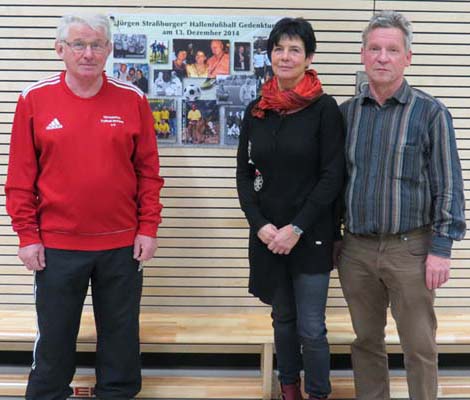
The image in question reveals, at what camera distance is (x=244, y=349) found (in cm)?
359

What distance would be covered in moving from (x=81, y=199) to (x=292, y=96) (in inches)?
43.9

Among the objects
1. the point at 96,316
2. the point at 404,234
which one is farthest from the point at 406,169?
the point at 96,316

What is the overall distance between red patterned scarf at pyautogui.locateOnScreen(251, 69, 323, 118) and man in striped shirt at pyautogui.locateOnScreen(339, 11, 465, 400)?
0.22 m

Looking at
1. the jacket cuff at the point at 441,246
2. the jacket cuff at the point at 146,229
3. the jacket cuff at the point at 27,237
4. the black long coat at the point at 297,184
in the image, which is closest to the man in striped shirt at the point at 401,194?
the jacket cuff at the point at 441,246

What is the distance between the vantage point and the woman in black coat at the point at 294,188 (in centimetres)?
252

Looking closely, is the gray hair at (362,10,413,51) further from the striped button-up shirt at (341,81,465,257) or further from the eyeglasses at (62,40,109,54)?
the eyeglasses at (62,40,109,54)

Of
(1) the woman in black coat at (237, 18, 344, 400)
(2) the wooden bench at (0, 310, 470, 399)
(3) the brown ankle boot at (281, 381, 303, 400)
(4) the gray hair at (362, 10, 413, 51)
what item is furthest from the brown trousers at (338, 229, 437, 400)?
(4) the gray hair at (362, 10, 413, 51)

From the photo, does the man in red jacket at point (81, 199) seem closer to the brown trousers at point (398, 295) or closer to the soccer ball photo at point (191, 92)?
the soccer ball photo at point (191, 92)

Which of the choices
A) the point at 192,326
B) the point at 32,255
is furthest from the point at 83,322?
the point at 32,255

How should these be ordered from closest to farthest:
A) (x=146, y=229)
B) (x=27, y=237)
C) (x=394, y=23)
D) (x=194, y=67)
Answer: (x=394, y=23) < (x=27, y=237) < (x=146, y=229) < (x=194, y=67)

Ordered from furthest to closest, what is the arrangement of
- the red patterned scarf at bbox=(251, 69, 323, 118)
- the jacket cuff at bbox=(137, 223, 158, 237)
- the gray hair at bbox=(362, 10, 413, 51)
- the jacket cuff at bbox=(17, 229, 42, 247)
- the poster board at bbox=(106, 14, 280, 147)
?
the poster board at bbox=(106, 14, 280, 147)
the jacket cuff at bbox=(137, 223, 158, 237)
the jacket cuff at bbox=(17, 229, 42, 247)
the red patterned scarf at bbox=(251, 69, 323, 118)
the gray hair at bbox=(362, 10, 413, 51)

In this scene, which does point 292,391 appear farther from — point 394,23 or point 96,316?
point 394,23

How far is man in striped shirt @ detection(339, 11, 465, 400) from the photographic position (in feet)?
7.88

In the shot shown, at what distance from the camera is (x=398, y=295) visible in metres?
2.57
